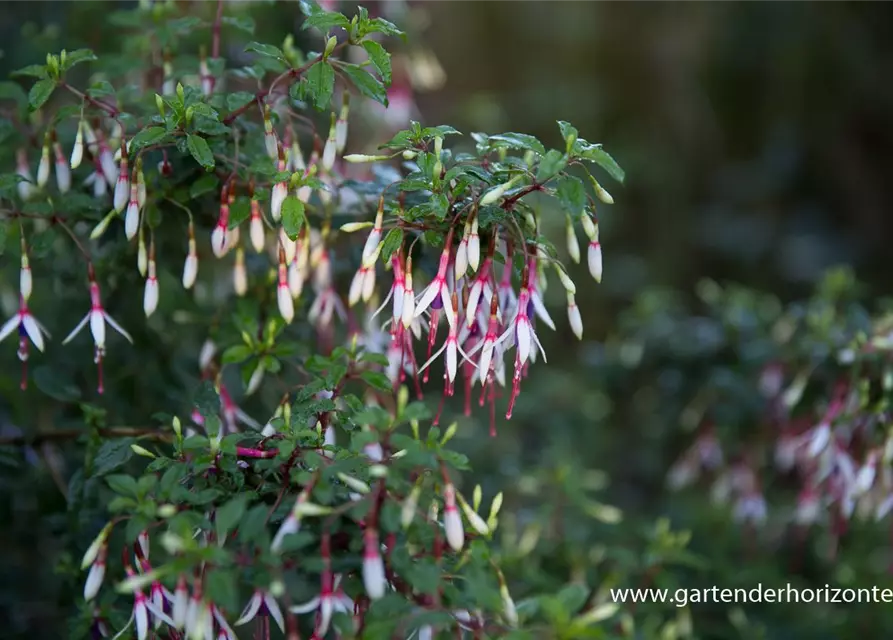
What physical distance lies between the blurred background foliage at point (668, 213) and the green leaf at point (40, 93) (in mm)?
553

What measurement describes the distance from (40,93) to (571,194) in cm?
63

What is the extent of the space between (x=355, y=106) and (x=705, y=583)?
3.96 feet

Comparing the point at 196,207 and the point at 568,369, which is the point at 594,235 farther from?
the point at 568,369

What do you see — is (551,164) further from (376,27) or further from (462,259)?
(376,27)

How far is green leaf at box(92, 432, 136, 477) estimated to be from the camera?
1.03 m

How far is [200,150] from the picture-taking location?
3.18 feet

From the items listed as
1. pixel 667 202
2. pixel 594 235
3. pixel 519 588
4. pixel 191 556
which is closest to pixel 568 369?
pixel 667 202

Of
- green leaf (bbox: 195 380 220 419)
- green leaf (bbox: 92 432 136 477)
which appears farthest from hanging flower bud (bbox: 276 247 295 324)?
green leaf (bbox: 92 432 136 477)

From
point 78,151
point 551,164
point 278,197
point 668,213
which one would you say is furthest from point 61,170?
point 668,213

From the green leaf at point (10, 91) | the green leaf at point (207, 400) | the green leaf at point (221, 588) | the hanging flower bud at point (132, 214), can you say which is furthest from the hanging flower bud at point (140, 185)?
the green leaf at point (221, 588)

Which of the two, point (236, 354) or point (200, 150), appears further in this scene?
point (236, 354)

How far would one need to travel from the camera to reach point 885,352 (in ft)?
4.42

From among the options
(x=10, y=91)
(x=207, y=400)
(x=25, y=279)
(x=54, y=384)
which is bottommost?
(x=54, y=384)

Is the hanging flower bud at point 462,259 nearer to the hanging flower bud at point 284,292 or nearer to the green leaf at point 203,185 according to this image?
the hanging flower bud at point 284,292
